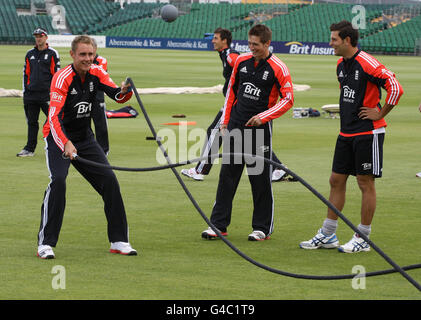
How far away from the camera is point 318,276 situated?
23.9ft

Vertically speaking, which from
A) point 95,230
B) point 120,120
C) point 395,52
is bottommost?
point 395,52

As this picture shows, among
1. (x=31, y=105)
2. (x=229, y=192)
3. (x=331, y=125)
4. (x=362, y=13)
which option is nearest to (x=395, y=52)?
(x=362, y=13)

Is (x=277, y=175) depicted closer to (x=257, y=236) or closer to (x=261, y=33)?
(x=257, y=236)

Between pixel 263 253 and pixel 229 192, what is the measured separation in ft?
3.64

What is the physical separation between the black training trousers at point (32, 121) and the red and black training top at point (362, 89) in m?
8.51

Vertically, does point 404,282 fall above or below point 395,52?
above

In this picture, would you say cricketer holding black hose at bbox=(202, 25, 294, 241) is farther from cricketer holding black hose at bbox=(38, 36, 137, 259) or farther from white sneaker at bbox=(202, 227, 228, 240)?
cricketer holding black hose at bbox=(38, 36, 137, 259)

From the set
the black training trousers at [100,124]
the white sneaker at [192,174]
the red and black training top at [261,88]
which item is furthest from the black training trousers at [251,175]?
the black training trousers at [100,124]

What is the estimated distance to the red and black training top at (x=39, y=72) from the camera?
53.0 feet

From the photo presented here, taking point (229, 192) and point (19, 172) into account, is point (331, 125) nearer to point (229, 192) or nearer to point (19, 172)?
point (19, 172)

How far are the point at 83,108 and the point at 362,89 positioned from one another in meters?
2.86

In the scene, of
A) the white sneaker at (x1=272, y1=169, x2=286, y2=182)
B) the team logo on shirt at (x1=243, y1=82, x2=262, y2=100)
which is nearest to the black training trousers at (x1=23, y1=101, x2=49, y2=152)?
the white sneaker at (x1=272, y1=169, x2=286, y2=182)

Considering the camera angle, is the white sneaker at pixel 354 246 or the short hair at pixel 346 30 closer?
the short hair at pixel 346 30

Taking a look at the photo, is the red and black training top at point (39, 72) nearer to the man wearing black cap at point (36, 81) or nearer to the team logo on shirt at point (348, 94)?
the man wearing black cap at point (36, 81)
